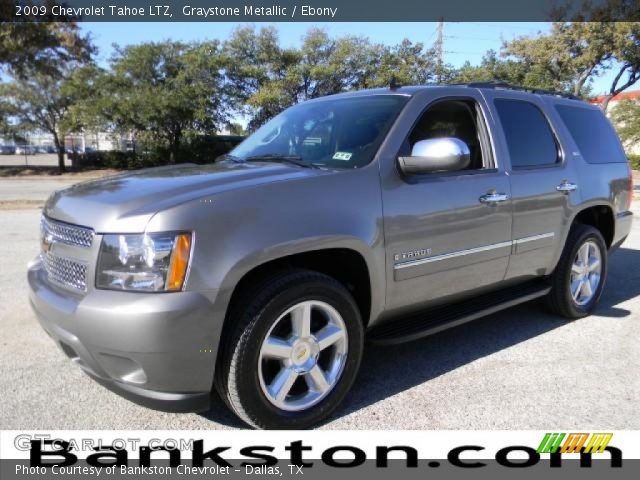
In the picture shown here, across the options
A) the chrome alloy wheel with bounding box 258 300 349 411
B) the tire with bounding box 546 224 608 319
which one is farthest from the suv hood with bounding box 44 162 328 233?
the tire with bounding box 546 224 608 319

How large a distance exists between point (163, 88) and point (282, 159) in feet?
90.7

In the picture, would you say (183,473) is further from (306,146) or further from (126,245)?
(306,146)

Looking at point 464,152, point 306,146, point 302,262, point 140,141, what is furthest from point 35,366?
point 140,141

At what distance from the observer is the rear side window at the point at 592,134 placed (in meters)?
4.86

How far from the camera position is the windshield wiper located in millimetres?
3399

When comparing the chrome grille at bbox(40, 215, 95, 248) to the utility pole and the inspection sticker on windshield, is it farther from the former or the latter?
the utility pole

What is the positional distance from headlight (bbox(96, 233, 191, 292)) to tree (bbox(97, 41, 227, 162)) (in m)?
27.6

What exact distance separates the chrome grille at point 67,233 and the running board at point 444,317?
1705mm

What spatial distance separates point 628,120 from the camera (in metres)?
35.0

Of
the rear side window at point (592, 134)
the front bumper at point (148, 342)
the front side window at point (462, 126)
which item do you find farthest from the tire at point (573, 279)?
the front bumper at point (148, 342)

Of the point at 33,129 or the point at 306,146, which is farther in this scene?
the point at 33,129

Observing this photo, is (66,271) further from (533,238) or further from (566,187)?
(566,187)

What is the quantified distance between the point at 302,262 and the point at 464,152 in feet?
3.91

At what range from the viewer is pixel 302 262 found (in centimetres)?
318
